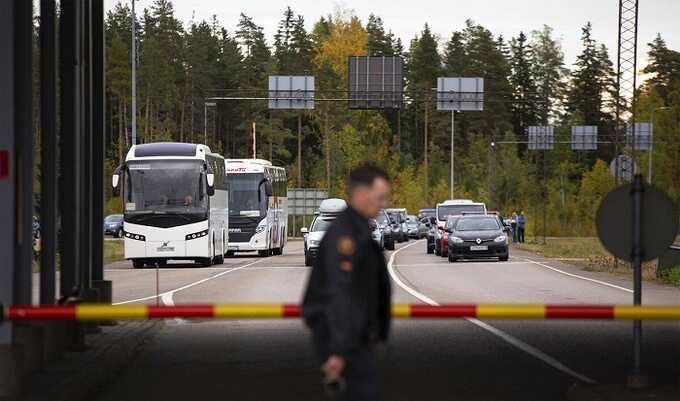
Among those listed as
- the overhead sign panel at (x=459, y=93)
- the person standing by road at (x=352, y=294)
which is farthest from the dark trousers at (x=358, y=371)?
the overhead sign panel at (x=459, y=93)

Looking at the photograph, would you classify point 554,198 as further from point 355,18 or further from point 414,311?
point 414,311

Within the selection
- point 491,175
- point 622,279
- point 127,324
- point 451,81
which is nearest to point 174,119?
point 491,175

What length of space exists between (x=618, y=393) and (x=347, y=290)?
5.73 meters

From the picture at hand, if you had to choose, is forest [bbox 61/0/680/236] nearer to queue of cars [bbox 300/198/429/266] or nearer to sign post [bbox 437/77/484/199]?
queue of cars [bbox 300/198/429/266]

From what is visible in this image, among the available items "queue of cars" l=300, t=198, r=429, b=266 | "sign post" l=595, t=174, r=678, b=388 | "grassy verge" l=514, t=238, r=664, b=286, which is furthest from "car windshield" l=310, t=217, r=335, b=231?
"sign post" l=595, t=174, r=678, b=388

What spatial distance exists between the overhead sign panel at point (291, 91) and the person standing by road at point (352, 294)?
190 ft

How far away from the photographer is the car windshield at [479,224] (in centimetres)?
4872

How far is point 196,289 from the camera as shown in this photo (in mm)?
31562

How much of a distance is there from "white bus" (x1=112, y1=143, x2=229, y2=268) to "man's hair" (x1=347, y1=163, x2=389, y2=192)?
38288 mm

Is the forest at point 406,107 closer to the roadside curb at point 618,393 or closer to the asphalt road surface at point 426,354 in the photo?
the asphalt road surface at point 426,354

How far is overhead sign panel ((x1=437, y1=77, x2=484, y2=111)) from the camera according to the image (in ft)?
219

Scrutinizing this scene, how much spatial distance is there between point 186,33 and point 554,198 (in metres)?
42.8

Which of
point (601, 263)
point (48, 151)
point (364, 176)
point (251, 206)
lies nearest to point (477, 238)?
point (601, 263)

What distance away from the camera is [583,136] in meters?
92.6
